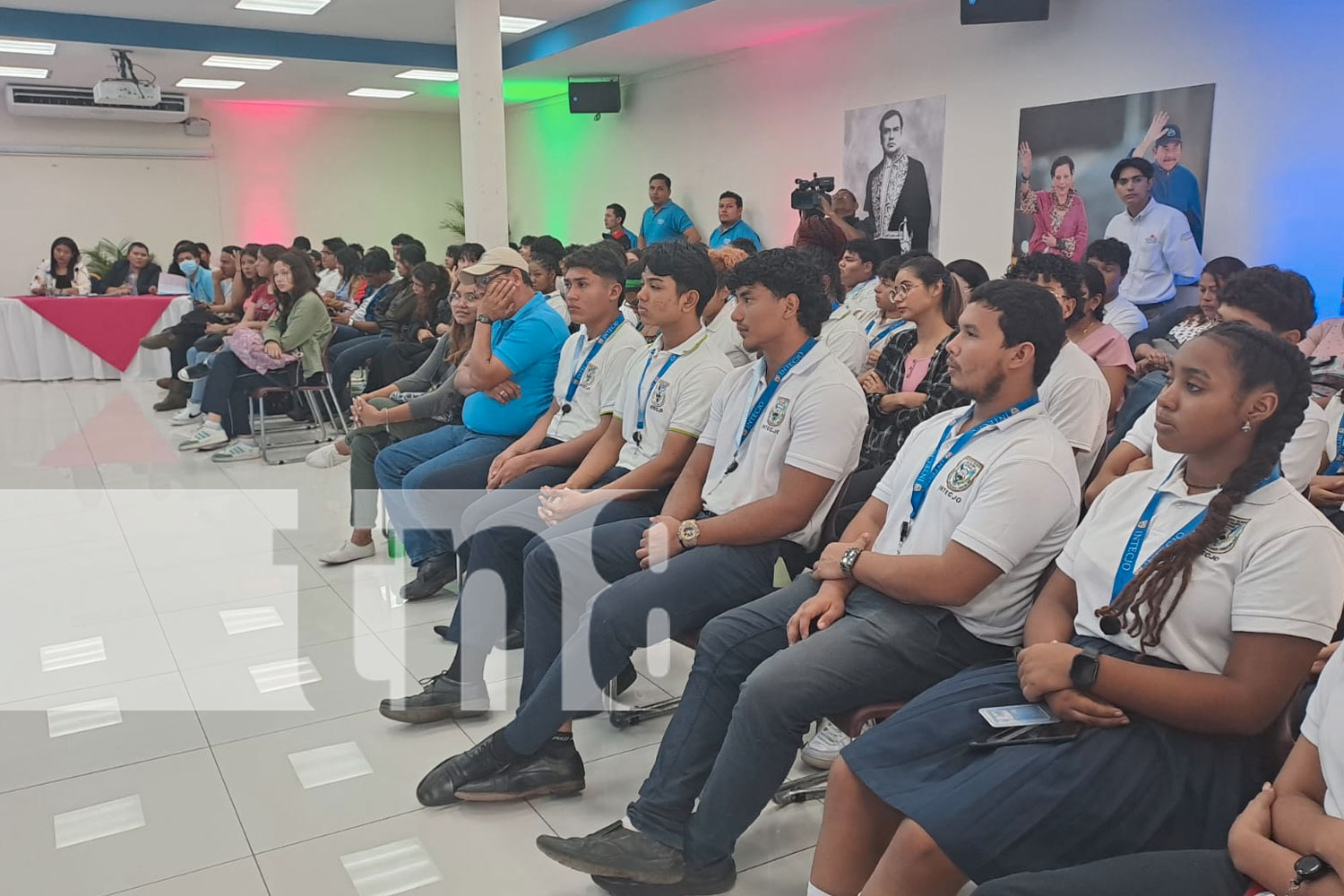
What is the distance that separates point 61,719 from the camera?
9.22 feet

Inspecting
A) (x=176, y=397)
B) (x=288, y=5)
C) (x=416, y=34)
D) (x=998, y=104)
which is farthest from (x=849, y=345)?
(x=416, y=34)

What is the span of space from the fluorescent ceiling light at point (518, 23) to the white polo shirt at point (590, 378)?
6144mm

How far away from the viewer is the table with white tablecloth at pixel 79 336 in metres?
9.02

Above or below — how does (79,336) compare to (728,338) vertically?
below

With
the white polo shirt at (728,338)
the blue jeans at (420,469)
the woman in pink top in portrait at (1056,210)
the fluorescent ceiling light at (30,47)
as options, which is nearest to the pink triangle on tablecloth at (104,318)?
the fluorescent ceiling light at (30,47)

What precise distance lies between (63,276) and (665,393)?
8.96 metres

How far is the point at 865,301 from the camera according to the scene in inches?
180

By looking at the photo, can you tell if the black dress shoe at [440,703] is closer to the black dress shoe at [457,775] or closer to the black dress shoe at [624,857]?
the black dress shoe at [457,775]

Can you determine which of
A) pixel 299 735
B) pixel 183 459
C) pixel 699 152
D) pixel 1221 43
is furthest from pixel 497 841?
pixel 699 152

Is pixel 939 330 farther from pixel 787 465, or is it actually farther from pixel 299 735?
pixel 299 735

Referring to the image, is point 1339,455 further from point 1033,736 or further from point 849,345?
point 1033,736

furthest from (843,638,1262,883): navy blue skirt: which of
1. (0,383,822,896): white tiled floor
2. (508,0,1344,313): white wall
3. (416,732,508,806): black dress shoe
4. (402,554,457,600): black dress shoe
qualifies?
(508,0,1344,313): white wall

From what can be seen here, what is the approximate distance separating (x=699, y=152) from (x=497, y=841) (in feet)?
27.3

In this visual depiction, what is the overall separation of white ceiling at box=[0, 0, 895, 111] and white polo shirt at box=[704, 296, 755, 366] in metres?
4.05
